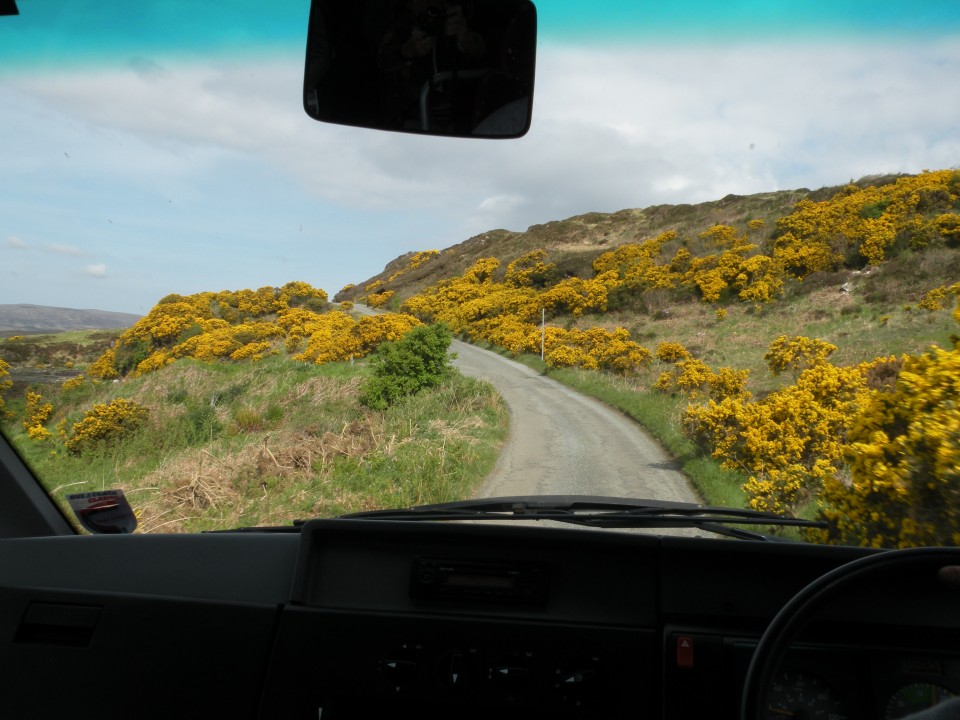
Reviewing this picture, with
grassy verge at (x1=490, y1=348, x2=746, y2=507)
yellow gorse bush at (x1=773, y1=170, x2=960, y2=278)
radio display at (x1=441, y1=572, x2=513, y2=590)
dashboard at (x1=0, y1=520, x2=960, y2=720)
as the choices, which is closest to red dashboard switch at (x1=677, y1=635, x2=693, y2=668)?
dashboard at (x1=0, y1=520, x2=960, y2=720)

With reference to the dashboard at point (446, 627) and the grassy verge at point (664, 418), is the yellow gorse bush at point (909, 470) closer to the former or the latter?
the grassy verge at point (664, 418)

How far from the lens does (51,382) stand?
4.45m

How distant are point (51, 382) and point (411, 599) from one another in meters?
3.20

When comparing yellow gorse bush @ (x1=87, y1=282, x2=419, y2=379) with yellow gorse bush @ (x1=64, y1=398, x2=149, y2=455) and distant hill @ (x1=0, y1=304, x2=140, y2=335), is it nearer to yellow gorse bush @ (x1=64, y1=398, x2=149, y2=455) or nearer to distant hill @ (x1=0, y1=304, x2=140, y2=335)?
yellow gorse bush @ (x1=64, y1=398, x2=149, y2=455)

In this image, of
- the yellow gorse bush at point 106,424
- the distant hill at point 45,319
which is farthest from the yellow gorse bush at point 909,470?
the yellow gorse bush at point 106,424

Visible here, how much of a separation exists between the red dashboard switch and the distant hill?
321cm

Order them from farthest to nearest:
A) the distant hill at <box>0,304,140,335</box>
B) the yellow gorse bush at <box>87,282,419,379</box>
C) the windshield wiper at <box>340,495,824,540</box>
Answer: the yellow gorse bush at <box>87,282,419,379</box>
the distant hill at <box>0,304,140,335</box>
the windshield wiper at <box>340,495,824,540</box>

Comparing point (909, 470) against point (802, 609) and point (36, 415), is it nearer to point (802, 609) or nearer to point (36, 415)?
point (802, 609)

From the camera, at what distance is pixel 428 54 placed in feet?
6.55

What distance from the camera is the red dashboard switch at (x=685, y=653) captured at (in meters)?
2.04

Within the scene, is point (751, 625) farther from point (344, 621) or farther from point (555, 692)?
point (344, 621)

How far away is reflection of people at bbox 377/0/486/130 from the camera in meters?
1.96

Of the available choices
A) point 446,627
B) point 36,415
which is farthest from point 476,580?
point 36,415

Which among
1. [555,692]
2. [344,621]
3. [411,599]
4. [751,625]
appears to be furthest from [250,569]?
[751,625]
